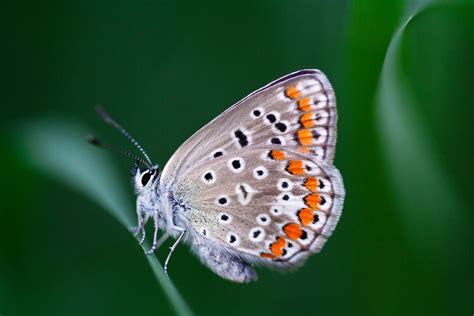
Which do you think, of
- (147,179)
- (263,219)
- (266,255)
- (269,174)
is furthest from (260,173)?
(147,179)

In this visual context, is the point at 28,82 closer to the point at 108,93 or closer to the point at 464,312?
the point at 108,93

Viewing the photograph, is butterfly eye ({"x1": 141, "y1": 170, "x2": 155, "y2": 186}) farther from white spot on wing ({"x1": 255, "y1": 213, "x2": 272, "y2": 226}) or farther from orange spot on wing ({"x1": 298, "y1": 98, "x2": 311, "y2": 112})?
orange spot on wing ({"x1": 298, "y1": 98, "x2": 311, "y2": 112})

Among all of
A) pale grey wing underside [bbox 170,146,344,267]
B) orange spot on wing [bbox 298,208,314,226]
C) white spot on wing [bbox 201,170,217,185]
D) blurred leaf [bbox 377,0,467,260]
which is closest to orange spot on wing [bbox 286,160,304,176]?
pale grey wing underside [bbox 170,146,344,267]

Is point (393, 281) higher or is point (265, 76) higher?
point (265, 76)

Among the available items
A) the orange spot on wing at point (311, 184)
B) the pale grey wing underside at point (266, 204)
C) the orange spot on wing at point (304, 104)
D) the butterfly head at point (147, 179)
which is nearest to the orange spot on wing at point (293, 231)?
the pale grey wing underside at point (266, 204)

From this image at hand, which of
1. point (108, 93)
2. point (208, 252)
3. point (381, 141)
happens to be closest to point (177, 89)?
point (108, 93)
